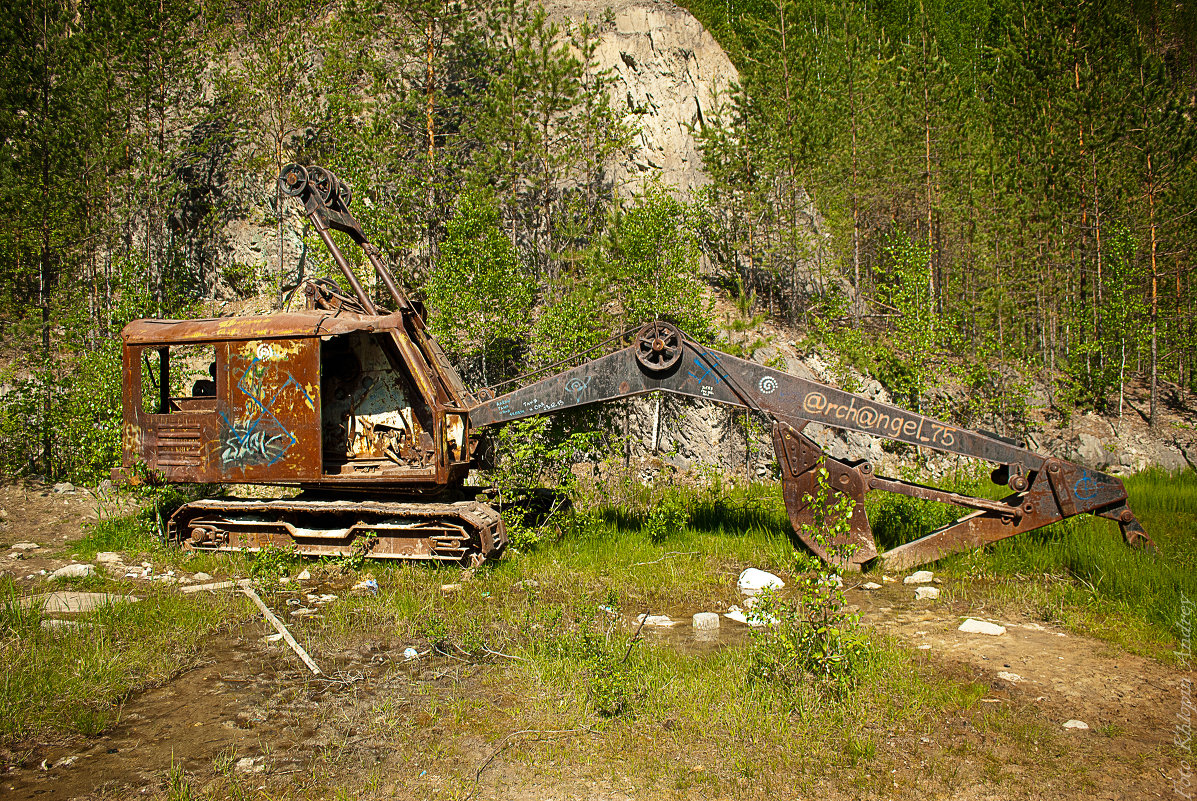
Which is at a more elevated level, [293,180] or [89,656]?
[293,180]

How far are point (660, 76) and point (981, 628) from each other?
1817cm

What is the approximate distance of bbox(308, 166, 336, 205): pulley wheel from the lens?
8023mm

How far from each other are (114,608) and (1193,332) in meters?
22.0

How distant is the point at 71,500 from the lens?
34.1ft

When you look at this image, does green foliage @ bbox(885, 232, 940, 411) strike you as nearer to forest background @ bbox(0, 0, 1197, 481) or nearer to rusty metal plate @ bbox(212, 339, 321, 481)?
forest background @ bbox(0, 0, 1197, 481)

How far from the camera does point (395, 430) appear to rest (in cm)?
788

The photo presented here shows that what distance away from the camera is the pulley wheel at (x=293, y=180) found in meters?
7.85

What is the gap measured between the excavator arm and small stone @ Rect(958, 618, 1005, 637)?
1023 millimetres

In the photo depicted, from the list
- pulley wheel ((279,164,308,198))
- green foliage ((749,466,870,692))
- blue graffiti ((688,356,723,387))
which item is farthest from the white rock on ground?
pulley wheel ((279,164,308,198))

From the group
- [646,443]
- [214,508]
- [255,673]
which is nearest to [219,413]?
[214,508]

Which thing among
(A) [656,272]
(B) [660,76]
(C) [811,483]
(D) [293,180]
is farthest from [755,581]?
(B) [660,76]

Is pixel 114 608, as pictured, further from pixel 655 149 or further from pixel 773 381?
pixel 655 149

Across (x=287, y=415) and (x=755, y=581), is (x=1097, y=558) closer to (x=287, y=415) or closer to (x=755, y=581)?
(x=755, y=581)

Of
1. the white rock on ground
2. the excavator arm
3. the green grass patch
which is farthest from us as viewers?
the white rock on ground
